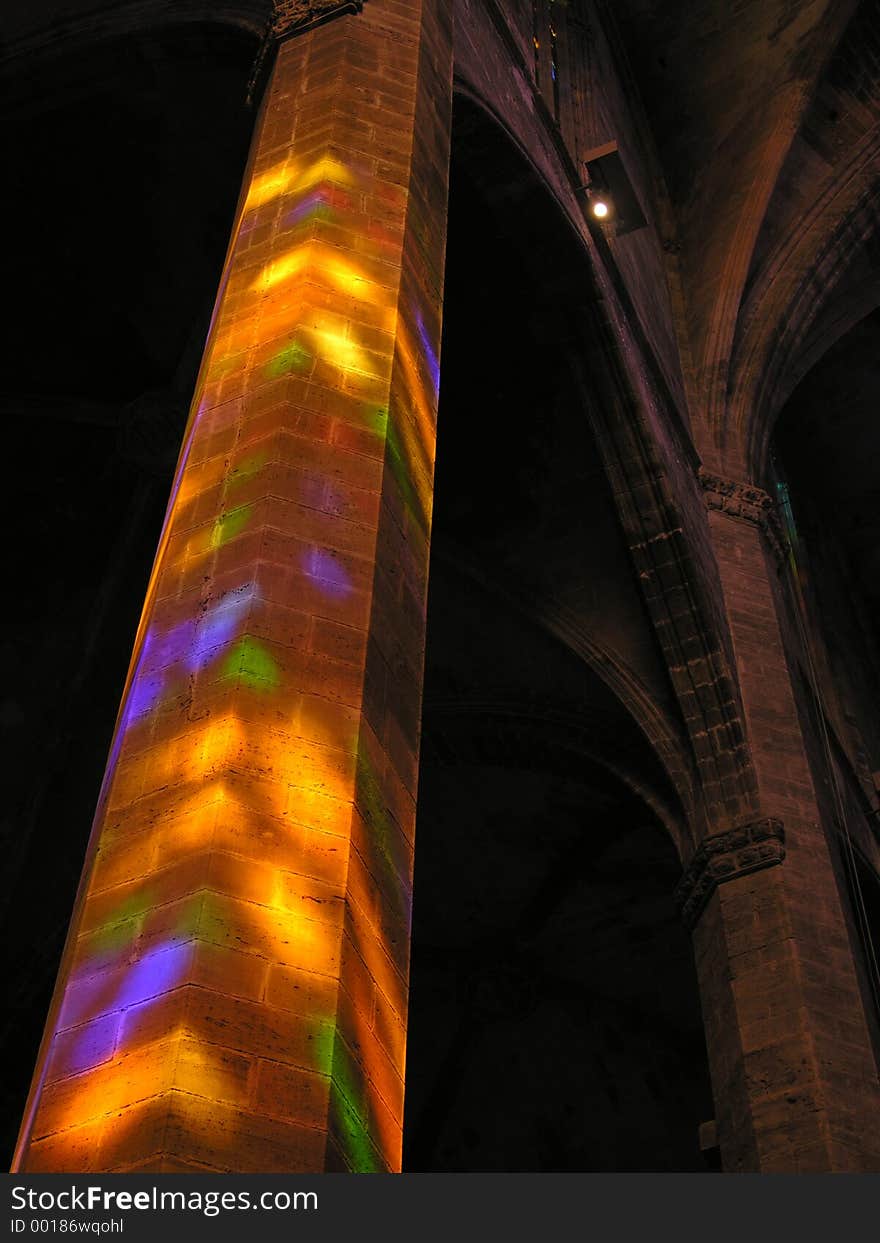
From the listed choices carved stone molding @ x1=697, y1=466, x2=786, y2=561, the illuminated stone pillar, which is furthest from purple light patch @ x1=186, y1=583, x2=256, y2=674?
carved stone molding @ x1=697, y1=466, x2=786, y2=561

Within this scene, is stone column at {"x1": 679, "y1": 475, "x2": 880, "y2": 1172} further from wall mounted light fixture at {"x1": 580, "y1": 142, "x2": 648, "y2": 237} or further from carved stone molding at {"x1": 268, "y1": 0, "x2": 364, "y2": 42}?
carved stone molding at {"x1": 268, "y1": 0, "x2": 364, "y2": 42}

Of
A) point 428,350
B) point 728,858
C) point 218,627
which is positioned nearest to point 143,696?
point 218,627

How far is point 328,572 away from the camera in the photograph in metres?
3.59

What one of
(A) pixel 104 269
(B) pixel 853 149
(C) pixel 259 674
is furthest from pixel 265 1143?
(B) pixel 853 149

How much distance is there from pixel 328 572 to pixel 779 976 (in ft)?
14.3

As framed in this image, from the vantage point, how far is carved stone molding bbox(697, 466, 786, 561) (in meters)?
10.2

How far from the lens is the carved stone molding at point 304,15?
19.2ft

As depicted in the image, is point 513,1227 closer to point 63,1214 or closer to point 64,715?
point 63,1214

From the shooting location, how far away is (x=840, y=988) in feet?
23.5

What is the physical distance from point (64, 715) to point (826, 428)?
7765mm

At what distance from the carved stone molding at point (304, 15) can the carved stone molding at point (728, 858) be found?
447 centimetres

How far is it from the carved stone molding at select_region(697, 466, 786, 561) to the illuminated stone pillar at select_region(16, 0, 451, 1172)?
559 centimetres

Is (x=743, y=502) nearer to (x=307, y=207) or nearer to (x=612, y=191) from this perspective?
(x=612, y=191)

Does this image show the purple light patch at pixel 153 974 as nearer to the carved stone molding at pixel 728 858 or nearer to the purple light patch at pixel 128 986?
the purple light patch at pixel 128 986
